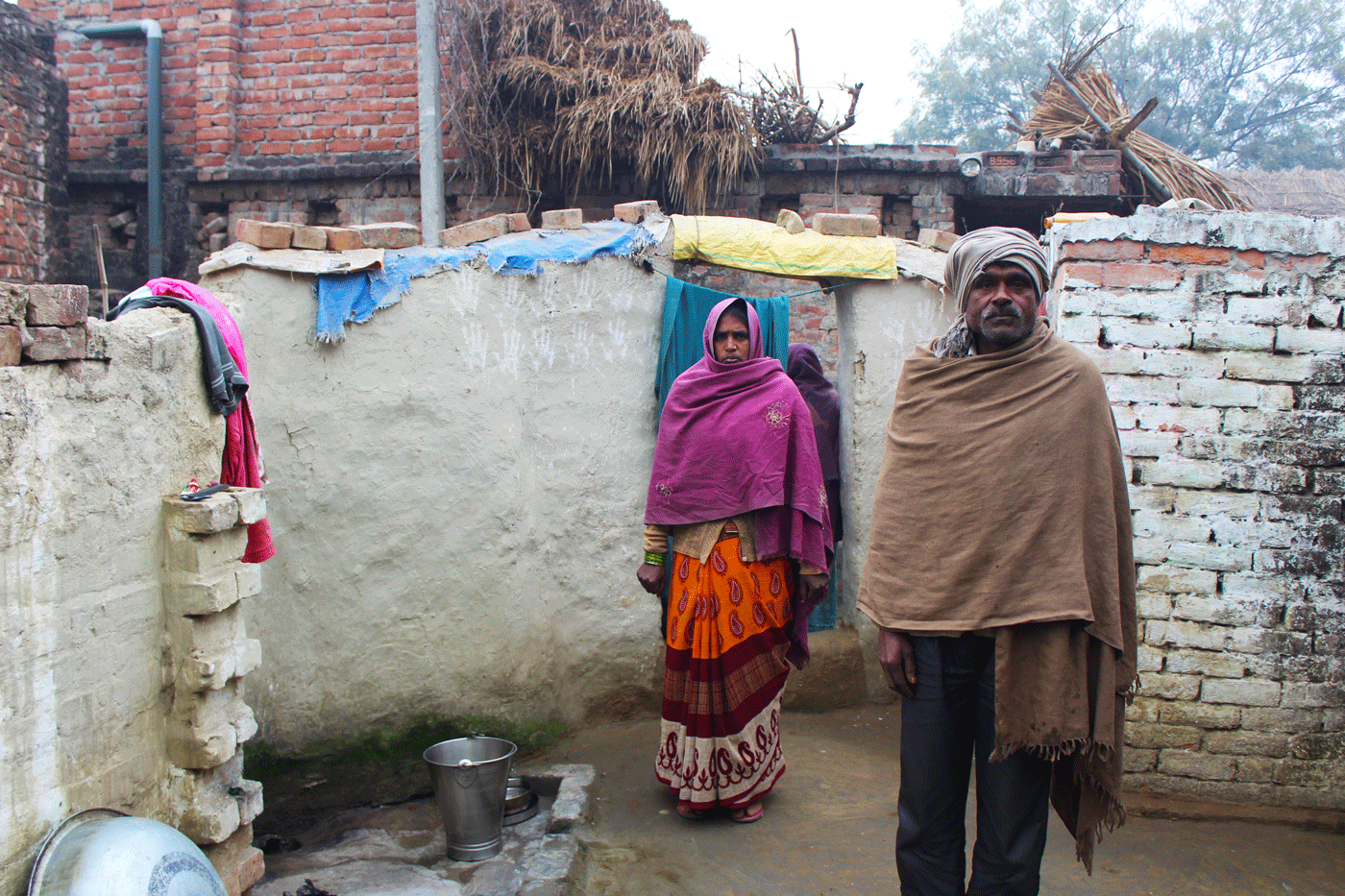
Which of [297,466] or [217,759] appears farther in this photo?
[297,466]

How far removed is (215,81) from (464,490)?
526cm

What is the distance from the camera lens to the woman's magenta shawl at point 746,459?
3.33 m

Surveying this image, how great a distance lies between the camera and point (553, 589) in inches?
169

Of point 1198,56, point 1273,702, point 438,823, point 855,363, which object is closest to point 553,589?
point 438,823

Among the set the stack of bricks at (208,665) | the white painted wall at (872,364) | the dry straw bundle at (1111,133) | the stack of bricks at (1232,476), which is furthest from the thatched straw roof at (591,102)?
the stack of bricks at (208,665)

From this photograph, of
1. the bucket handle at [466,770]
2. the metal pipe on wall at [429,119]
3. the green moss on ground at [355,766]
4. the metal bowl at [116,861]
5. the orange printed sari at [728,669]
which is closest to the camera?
the metal bowl at [116,861]

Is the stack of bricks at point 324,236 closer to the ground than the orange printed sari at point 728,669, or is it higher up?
higher up

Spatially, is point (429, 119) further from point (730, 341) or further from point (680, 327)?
point (730, 341)

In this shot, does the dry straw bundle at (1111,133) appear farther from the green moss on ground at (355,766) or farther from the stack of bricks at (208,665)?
the stack of bricks at (208,665)

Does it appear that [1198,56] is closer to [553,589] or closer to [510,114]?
[510,114]

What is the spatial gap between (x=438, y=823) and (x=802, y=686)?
6.03ft

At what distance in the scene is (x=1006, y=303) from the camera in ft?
7.13

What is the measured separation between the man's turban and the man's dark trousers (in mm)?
869

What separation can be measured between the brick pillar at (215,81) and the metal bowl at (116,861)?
6.41m
